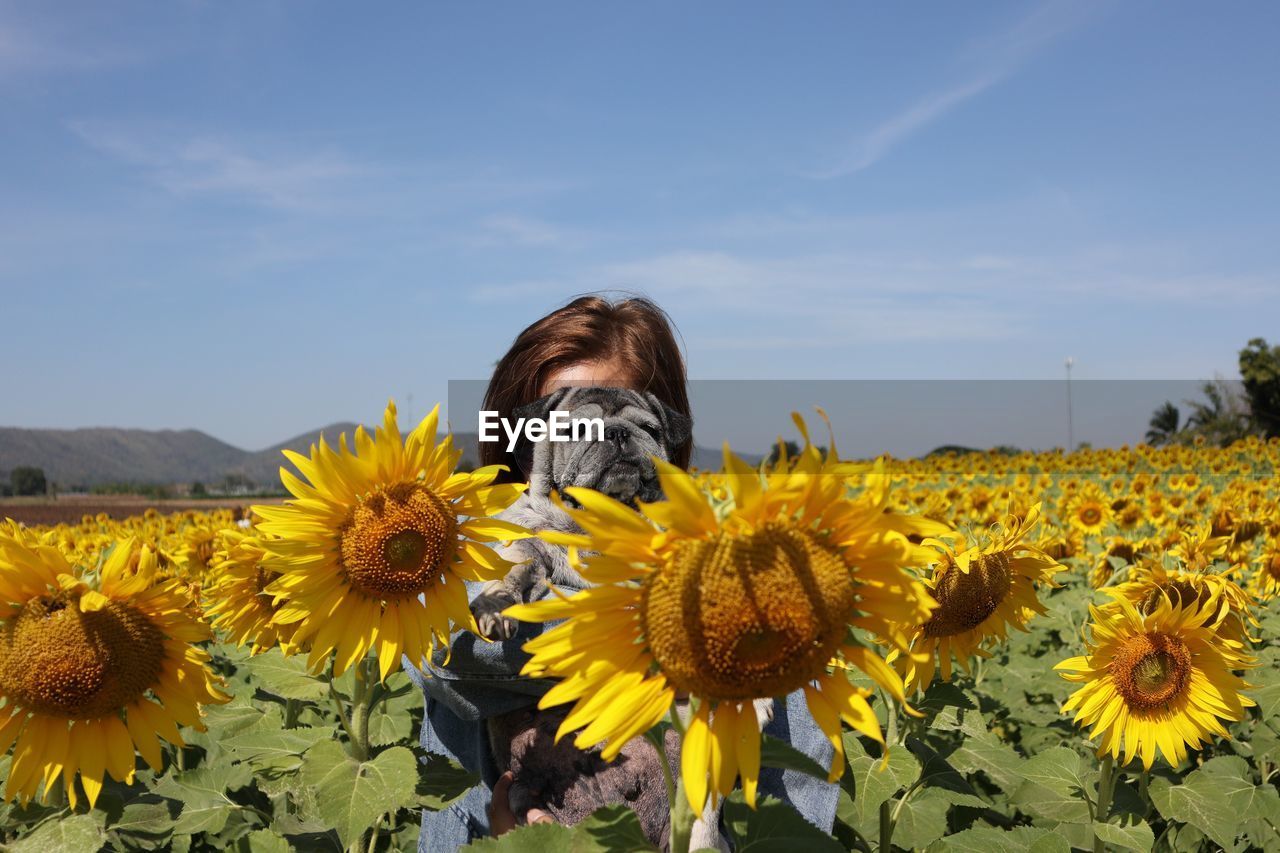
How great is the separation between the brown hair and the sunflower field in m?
0.64

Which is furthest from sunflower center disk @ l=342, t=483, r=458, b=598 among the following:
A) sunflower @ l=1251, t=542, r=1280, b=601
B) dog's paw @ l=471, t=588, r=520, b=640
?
sunflower @ l=1251, t=542, r=1280, b=601

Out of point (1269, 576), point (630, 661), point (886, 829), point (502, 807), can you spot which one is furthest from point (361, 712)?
point (1269, 576)

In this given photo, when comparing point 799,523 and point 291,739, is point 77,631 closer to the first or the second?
point 291,739

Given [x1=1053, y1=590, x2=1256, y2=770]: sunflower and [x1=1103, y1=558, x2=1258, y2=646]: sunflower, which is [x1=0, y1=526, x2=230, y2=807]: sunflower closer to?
[x1=1053, y1=590, x2=1256, y2=770]: sunflower

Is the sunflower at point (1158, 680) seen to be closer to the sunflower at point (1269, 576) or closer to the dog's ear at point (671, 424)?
the dog's ear at point (671, 424)

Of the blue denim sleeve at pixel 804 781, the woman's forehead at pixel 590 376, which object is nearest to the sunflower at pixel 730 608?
the blue denim sleeve at pixel 804 781

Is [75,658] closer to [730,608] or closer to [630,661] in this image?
[630,661]

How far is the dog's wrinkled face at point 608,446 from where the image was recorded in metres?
2.54

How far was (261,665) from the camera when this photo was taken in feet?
8.11

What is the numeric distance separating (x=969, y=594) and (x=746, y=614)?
1503 millimetres

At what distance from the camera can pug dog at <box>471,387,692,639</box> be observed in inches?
93.2

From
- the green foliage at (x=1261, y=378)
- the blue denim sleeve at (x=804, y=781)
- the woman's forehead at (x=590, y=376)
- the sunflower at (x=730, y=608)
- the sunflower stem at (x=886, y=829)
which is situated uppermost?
the green foliage at (x=1261, y=378)

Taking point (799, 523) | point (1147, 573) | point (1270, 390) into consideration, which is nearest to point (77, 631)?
point (799, 523)

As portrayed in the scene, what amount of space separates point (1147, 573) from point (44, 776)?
2.97 meters
